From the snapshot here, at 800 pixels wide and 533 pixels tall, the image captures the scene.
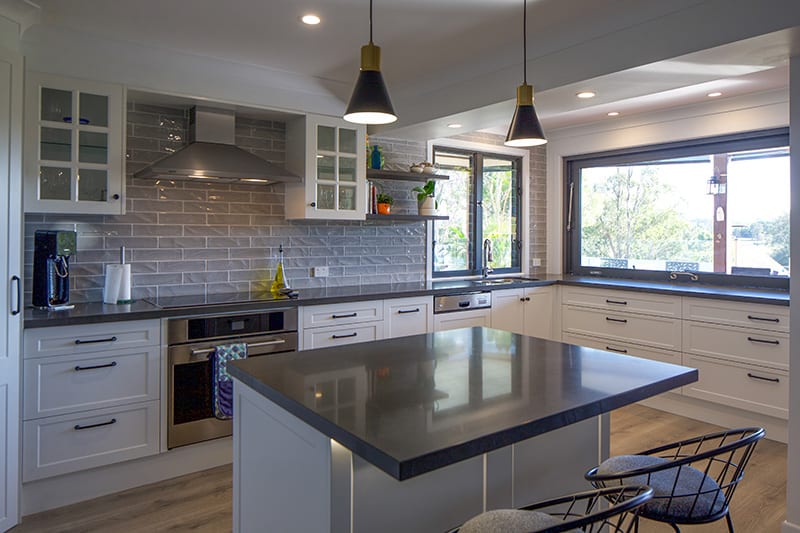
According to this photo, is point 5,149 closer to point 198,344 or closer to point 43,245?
point 43,245

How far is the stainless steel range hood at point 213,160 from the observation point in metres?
3.22

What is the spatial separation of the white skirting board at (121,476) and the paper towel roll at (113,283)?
37.1 inches

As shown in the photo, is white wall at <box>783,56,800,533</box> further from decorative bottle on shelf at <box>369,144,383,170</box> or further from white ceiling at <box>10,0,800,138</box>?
decorative bottle on shelf at <box>369,144,383,170</box>

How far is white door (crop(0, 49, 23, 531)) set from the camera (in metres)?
2.43

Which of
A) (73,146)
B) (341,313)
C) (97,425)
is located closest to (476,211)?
(341,313)

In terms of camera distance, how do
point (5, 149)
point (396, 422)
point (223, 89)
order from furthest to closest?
point (223, 89) → point (5, 149) → point (396, 422)

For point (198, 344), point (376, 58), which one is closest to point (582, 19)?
point (376, 58)

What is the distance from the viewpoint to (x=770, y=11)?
2.28 meters

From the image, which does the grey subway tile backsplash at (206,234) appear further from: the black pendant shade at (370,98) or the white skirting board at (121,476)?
the black pendant shade at (370,98)

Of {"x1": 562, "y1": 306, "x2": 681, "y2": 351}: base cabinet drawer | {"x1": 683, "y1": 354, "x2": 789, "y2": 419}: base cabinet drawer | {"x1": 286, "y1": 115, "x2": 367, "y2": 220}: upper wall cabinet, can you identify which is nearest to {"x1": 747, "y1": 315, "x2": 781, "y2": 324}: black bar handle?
{"x1": 683, "y1": 354, "x2": 789, "y2": 419}: base cabinet drawer

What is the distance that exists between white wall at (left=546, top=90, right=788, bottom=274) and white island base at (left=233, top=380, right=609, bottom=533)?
329cm

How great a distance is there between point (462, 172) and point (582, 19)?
7.91 ft

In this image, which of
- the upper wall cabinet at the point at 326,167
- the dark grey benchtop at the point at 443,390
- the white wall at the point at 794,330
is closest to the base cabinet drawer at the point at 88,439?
the dark grey benchtop at the point at 443,390

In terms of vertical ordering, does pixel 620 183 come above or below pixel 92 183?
above
